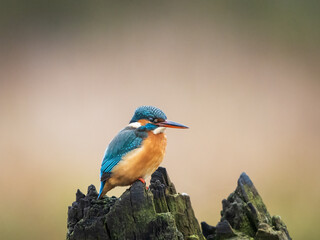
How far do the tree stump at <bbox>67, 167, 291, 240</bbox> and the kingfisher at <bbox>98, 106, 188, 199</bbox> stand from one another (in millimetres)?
59

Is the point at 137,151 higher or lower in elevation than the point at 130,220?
higher

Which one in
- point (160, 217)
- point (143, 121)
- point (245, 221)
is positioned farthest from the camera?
point (143, 121)

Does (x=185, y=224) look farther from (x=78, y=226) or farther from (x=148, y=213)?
(x=78, y=226)

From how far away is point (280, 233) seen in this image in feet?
4.09

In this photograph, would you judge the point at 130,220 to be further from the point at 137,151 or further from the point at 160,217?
the point at 137,151

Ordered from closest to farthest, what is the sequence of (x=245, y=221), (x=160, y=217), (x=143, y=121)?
(x=160, y=217) → (x=245, y=221) → (x=143, y=121)

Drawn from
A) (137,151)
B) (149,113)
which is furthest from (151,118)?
(137,151)

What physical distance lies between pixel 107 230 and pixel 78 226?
0.09 metres

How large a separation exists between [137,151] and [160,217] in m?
0.36

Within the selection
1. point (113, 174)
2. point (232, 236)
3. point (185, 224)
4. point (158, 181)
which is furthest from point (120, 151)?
point (232, 236)

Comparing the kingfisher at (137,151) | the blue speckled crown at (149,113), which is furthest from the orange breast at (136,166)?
the blue speckled crown at (149,113)

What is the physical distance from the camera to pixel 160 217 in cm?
108

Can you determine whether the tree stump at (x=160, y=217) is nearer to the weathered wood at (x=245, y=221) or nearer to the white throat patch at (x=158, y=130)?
the weathered wood at (x=245, y=221)

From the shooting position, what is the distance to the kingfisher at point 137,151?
4.52 feet
